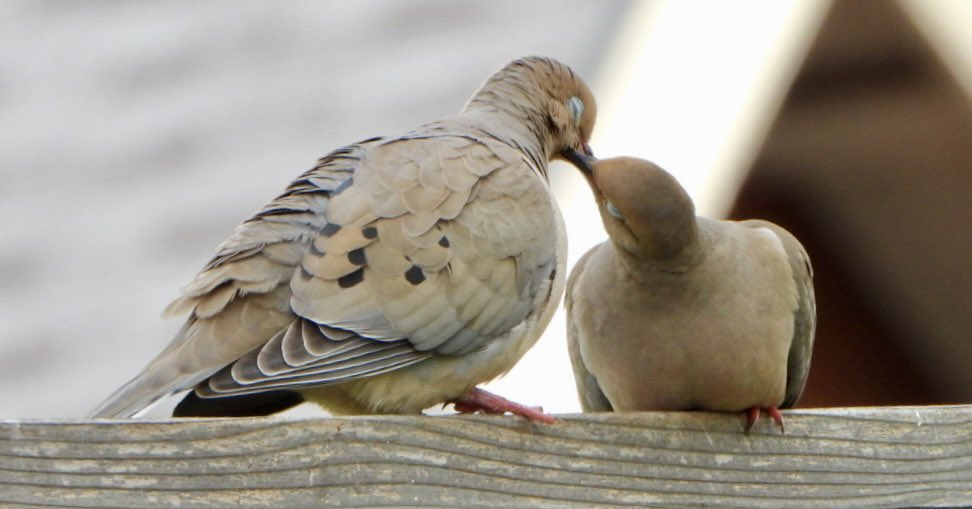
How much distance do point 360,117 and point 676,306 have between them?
6.26 feet

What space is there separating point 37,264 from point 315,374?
181 cm

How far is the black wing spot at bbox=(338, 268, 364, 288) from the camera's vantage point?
2811 millimetres

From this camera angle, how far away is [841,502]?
8.11 feet

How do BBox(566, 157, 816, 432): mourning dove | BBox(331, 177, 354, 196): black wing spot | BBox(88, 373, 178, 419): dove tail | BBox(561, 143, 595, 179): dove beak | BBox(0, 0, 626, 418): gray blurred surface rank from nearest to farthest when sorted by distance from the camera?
BBox(88, 373, 178, 419): dove tail < BBox(566, 157, 816, 432): mourning dove < BBox(331, 177, 354, 196): black wing spot < BBox(561, 143, 595, 179): dove beak < BBox(0, 0, 626, 418): gray blurred surface

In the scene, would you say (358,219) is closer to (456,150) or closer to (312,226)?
(312,226)

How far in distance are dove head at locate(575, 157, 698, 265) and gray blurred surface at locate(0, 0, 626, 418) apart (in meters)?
1.67

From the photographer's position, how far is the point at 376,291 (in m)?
2.84

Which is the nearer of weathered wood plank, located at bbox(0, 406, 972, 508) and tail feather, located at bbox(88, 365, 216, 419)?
weathered wood plank, located at bbox(0, 406, 972, 508)

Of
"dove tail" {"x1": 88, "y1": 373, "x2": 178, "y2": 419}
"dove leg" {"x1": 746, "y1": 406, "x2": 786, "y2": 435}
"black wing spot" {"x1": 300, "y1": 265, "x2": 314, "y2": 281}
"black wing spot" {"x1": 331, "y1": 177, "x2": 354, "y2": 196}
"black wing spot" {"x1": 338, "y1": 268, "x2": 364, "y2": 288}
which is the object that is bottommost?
"dove tail" {"x1": 88, "y1": 373, "x2": 178, "y2": 419}

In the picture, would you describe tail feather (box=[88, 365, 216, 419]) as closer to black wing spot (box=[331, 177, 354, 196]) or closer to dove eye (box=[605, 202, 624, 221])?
black wing spot (box=[331, 177, 354, 196])

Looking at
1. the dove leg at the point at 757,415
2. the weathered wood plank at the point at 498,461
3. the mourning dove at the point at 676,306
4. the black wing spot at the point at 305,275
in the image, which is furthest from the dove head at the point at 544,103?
the weathered wood plank at the point at 498,461

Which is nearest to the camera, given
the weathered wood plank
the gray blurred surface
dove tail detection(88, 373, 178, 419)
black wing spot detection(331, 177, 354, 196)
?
the weathered wood plank

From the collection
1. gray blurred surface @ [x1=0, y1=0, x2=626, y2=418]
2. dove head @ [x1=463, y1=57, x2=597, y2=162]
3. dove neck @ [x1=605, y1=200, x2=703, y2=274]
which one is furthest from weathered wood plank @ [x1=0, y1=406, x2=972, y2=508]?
gray blurred surface @ [x1=0, y1=0, x2=626, y2=418]

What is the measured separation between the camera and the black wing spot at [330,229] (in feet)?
9.44
